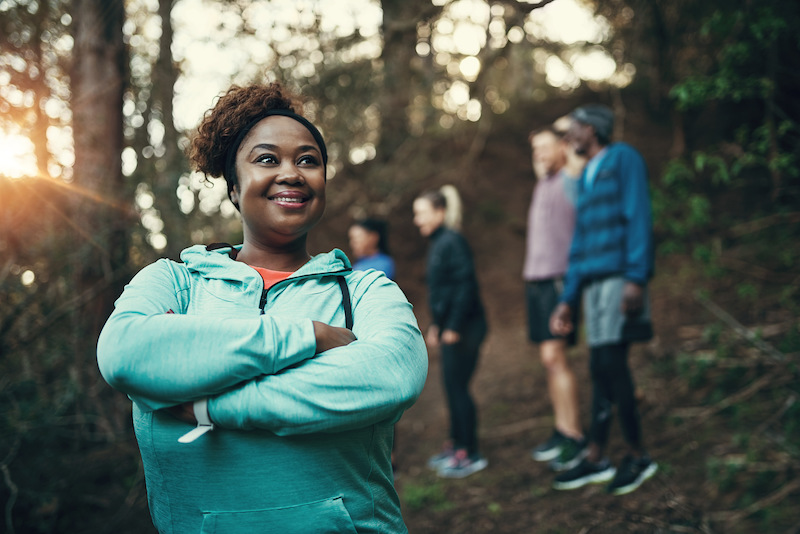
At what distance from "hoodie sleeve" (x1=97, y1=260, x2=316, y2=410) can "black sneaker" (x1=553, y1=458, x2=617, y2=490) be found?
3.04 metres

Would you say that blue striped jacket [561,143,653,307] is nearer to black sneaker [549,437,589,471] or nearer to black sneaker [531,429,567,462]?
black sneaker [549,437,589,471]

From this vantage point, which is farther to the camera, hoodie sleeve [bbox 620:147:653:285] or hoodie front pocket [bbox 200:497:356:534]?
hoodie sleeve [bbox 620:147:653:285]

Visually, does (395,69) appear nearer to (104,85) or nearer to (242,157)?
(104,85)

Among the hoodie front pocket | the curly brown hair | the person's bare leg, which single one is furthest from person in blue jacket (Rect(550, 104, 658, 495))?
the hoodie front pocket

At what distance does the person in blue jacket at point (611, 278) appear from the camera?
3.38m

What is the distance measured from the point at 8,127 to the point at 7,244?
1.09 m

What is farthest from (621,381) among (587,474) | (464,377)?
(464,377)

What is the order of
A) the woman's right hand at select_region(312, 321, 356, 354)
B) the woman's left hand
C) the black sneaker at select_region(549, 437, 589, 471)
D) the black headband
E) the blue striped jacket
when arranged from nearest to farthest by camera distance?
the woman's right hand at select_region(312, 321, 356, 354) < the black headband < the blue striped jacket < the black sneaker at select_region(549, 437, 589, 471) < the woman's left hand

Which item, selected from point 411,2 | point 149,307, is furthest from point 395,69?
point 149,307

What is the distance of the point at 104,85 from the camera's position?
5121mm

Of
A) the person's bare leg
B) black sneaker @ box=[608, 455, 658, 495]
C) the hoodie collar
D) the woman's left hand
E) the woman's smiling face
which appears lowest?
black sneaker @ box=[608, 455, 658, 495]

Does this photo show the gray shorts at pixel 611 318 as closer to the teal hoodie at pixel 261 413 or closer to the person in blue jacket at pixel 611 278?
the person in blue jacket at pixel 611 278

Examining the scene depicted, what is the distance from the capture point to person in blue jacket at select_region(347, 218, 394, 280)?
15.1ft

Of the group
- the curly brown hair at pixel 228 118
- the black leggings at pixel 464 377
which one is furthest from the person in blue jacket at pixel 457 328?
the curly brown hair at pixel 228 118
